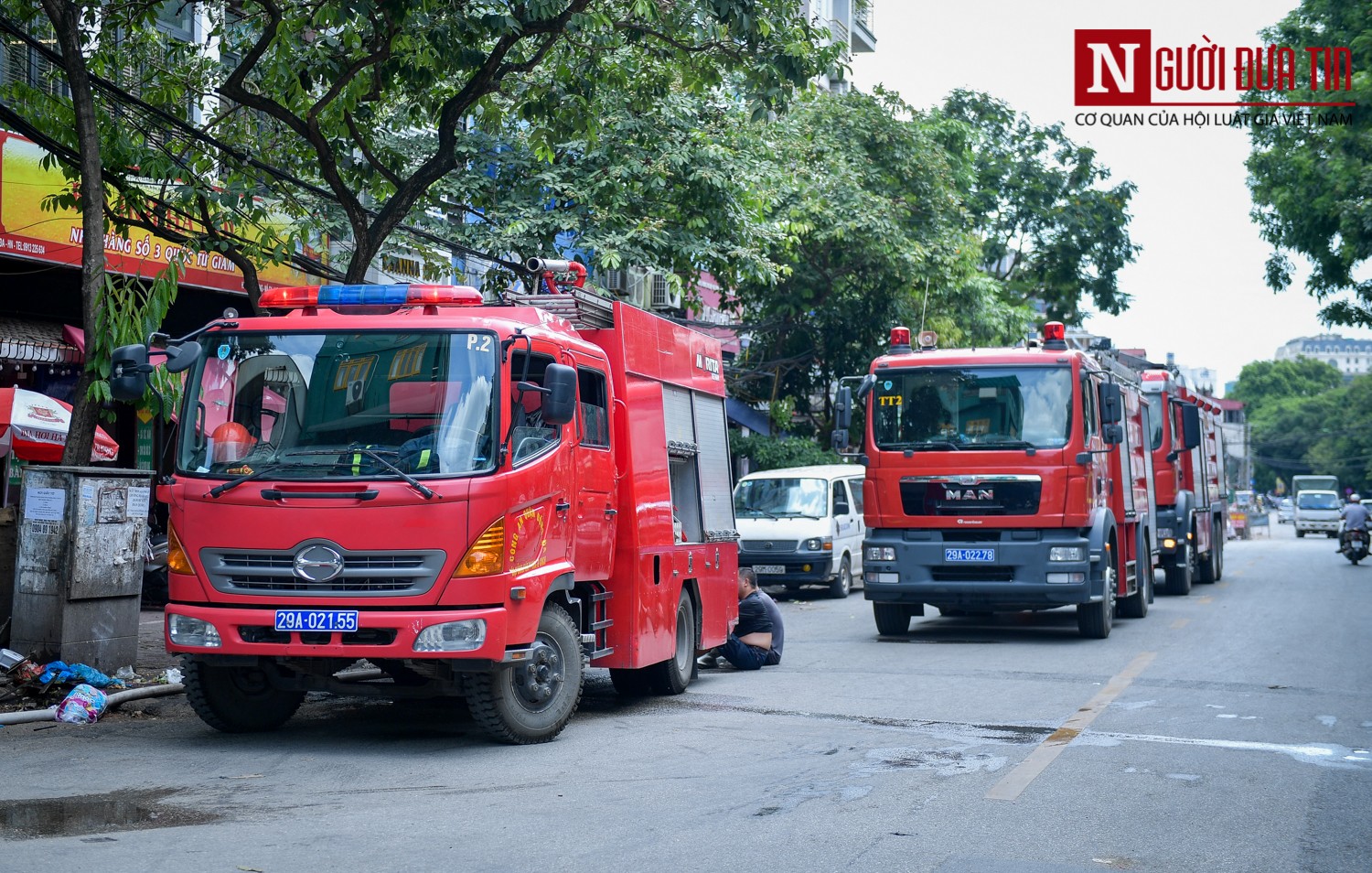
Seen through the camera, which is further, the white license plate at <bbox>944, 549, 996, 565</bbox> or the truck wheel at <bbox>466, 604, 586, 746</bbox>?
the white license plate at <bbox>944, 549, 996, 565</bbox>

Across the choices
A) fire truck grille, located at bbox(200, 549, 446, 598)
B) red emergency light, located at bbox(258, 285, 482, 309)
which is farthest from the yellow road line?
red emergency light, located at bbox(258, 285, 482, 309)

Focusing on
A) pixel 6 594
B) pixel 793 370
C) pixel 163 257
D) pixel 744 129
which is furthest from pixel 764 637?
pixel 793 370

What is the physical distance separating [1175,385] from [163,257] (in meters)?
15.2

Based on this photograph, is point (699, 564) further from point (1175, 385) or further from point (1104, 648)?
point (1175, 385)

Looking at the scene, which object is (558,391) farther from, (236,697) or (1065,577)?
(1065,577)

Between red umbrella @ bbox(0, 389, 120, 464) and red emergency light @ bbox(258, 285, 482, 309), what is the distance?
7.45 meters

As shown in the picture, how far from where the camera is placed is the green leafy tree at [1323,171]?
24.9m

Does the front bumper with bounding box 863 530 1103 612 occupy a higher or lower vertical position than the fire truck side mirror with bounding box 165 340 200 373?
lower

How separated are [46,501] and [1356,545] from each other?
31968mm

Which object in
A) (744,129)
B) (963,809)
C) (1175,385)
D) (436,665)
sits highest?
(744,129)

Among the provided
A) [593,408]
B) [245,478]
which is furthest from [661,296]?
[245,478]

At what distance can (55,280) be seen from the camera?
56.8 feet

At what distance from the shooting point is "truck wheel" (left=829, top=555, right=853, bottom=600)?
23422 millimetres

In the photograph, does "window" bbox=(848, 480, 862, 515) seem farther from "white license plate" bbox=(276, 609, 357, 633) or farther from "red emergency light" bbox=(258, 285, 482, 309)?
"white license plate" bbox=(276, 609, 357, 633)
